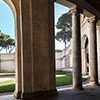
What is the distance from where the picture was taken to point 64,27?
46.1 meters

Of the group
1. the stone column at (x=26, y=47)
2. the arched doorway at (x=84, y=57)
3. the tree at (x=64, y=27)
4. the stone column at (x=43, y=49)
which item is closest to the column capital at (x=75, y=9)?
the stone column at (x=43, y=49)

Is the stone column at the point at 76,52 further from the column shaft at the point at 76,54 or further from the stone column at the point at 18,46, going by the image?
the stone column at the point at 18,46

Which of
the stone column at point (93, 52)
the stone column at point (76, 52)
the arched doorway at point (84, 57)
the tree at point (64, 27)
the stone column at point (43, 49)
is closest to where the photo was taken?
Answer: the stone column at point (43, 49)

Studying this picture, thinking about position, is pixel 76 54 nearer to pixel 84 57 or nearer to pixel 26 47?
pixel 26 47

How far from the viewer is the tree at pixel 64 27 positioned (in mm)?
44844

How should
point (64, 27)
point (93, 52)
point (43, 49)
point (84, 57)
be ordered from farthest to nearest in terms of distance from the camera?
point (64, 27), point (84, 57), point (93, 52), point (43, 49)

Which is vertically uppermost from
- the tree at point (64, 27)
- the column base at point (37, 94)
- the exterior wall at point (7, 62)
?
the tree at point (64, 27)

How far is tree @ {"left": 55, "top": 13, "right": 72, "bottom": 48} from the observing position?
4484 cm

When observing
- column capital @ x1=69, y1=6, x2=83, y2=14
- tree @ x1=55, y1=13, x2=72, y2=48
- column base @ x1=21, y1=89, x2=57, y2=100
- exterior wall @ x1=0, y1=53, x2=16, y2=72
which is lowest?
column base @ x1=21, y1=89, x2=57, y2=100

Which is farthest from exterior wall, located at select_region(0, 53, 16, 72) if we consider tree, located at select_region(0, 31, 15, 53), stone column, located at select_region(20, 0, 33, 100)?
stone column, located at select_region(20, 0, 33, 100)

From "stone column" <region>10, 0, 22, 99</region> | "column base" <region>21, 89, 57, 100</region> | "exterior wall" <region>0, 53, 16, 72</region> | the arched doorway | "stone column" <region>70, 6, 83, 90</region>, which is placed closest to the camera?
"column base" <region>21, 89, 57, 100</region>

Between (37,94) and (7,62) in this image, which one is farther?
(7,62)

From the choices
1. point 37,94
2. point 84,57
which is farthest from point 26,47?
point 84,57

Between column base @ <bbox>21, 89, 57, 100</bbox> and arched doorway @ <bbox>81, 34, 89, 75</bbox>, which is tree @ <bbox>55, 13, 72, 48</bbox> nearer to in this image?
arched doorway @ <bbox>81, 34, 89, 75</bbox>
